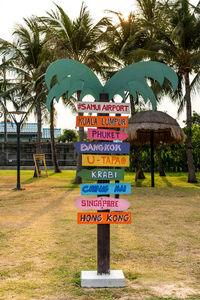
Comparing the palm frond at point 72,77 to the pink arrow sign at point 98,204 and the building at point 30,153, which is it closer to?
the pink arrow sign at point 98,204

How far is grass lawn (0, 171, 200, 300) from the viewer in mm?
3680

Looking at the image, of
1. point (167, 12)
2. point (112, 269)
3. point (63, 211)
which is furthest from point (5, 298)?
point (167, 12)

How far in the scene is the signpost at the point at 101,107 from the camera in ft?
13.1

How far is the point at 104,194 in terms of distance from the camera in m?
3.98

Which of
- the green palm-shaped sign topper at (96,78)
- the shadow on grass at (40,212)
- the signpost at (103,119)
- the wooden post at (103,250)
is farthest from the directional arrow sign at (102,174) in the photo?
the shadow on grass at (40,212)

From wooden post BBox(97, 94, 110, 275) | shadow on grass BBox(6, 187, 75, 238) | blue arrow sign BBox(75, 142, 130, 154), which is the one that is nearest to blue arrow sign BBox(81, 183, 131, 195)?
wooden post BBox(97, 94, 110, 275)

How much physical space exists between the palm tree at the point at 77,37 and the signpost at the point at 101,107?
11.4 metres

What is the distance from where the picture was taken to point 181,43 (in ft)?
53.0

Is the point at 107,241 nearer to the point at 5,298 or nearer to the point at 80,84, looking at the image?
the point at 5,298

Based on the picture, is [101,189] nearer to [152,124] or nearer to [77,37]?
[152,124]

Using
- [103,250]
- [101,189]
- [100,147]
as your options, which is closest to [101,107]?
[100,147]

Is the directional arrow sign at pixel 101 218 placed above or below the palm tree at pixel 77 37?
below

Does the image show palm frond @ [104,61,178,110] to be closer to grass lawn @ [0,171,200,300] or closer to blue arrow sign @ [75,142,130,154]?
blue arrow sign @ [75,142,130,154]

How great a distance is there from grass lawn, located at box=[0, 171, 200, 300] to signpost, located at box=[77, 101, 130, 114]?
6.21ft
